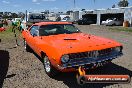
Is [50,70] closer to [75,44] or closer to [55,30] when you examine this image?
[75,44]

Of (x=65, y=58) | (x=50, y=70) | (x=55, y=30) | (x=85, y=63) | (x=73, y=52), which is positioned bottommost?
(x=50, y=70)

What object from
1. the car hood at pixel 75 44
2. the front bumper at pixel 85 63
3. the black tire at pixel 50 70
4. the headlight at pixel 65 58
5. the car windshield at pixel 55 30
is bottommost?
the black tire at pixel 50 70

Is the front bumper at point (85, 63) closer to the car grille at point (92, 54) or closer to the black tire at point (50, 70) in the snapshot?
the car grille at point (92, 54)

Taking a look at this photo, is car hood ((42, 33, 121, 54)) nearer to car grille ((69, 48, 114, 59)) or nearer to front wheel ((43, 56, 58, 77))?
car grille ((69, 48, 114, 59))

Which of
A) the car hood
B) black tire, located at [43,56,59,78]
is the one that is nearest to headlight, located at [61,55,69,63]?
the car hood

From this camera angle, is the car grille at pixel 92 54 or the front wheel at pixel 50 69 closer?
the car grille at pixel 92 54

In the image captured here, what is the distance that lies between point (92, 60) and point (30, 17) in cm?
1857

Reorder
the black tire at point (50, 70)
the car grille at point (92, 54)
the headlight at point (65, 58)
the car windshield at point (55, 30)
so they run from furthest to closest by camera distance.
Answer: the car windshield at point (55, 30), the black tire at point (50, 70), the car grille at point (92, 54), the headlight at point (65, 58)

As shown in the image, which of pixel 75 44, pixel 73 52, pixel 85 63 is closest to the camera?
pixel 73 52

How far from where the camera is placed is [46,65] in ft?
22.7

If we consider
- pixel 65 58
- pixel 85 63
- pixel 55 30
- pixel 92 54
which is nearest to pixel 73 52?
pixel 65 58

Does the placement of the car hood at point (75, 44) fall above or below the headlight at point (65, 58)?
above

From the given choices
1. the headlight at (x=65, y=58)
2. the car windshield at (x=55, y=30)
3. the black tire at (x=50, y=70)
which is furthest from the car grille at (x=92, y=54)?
the car windshield at (x=55, y=30)

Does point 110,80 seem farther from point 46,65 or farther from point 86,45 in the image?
point 46,65
